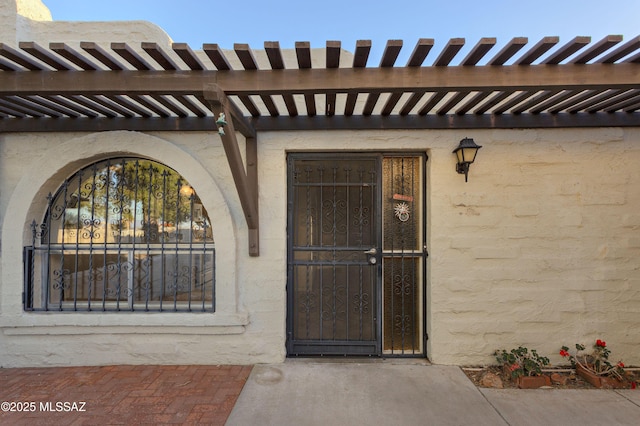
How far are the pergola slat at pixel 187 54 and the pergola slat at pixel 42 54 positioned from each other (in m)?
0.87

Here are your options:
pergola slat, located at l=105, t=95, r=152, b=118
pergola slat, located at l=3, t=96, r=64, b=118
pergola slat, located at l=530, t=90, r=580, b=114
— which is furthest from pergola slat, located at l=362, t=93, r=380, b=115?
pergola slat, located at l=3, t=96, r=64, b=118

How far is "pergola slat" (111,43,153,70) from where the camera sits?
204 centimetres

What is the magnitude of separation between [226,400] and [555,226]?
145 inches

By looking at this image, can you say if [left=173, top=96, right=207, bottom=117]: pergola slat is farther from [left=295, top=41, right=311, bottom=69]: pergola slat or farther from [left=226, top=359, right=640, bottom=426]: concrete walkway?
[left=226, top=359, right=640, bottom=426]: concrete walkway

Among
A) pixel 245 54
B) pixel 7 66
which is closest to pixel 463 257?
pixel 245 54

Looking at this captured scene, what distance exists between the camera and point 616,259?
323 centimetres

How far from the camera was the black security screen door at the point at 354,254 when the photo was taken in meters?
3.46

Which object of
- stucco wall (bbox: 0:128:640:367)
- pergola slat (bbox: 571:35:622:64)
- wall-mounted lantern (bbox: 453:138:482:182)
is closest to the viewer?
pergola slat (bbox: 571:35:622:64)

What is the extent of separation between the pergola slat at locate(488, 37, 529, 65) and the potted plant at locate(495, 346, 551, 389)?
9.06 feet

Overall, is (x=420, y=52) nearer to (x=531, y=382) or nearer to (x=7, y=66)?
(x=7, y=66)

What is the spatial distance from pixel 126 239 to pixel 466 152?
3.84 meters

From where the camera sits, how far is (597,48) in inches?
82.3

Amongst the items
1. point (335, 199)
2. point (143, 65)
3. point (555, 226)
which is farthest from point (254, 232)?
point (555, 226)

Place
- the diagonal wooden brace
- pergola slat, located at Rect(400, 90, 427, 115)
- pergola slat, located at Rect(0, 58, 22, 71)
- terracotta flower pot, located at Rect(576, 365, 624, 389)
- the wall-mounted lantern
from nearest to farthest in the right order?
pergola slat, located at Rect(0, 58, 22, 71) → the diagonal wooden brace → pergola slat, located at Rect(400, 90, 427, 115) → terracotta flower pot, located at Rect(576, 365, 624, 389) → the wall-mounted lantern
